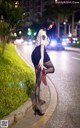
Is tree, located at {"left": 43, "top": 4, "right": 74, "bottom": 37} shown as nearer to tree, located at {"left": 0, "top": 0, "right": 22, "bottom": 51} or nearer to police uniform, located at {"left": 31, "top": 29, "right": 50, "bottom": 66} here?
tree, located at {"left": 0, "top": 0, "right": 22, "bottom": 51}

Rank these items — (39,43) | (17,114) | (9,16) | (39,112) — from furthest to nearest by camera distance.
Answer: (9,16) → (39,43) → (39,112) → (17,114)

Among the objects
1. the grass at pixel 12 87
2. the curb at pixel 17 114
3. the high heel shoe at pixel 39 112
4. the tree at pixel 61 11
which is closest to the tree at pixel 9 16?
the grass at pixel 12 87

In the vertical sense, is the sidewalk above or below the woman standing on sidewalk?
below

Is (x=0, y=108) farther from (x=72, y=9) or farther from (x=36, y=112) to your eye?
(x=72, y=9)

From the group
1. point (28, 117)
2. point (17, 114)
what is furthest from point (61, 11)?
point (17, 114)

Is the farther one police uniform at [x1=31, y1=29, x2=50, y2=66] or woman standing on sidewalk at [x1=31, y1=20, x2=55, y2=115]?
police uniform at [x1=31, y1=29, x2=50, y2=66]

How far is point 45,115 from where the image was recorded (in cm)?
801

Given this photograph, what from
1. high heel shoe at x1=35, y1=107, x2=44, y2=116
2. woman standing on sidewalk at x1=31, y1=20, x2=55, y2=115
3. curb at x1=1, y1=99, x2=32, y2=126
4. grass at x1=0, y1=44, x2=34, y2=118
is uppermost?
woman standing on sidewalk at x1=31, y1=20, x2=55, y2=115

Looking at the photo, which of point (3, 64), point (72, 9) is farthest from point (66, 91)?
point (72, 9)

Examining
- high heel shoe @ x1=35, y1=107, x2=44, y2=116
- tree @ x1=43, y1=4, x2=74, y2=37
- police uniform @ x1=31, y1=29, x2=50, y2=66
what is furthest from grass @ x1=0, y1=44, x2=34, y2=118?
tree @ x1=43, y1=4, x2=74, y2=37

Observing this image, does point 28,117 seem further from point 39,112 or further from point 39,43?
point 39,43

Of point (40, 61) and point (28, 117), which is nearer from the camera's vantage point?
point (28, 117)

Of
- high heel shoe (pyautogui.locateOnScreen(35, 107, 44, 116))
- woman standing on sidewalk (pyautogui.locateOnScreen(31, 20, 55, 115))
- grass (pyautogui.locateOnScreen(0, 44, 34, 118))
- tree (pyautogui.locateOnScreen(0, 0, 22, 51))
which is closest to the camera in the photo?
grass (pyautogui.locateOnScreen(0, 44, 34, 118))

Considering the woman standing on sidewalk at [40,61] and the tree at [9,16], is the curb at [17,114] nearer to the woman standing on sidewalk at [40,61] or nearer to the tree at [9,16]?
the woman standing on sidewalk at [40,61]
